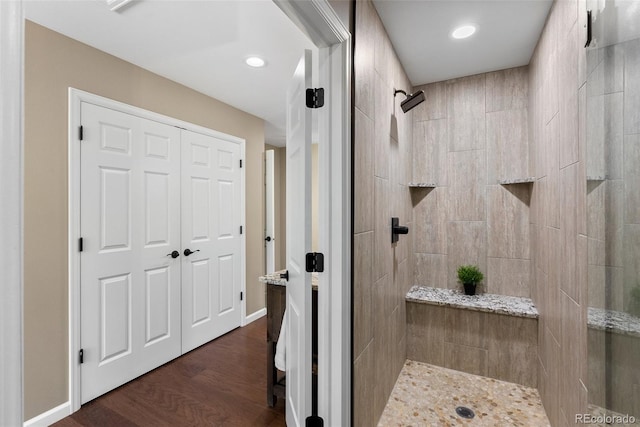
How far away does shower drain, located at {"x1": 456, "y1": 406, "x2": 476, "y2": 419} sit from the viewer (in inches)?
75.6

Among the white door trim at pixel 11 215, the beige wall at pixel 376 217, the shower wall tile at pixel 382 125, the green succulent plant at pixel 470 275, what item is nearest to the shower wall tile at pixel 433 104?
the beige wall at pixel 376 217

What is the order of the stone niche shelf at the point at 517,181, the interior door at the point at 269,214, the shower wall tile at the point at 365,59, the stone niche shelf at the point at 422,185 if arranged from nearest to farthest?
the shower wall tile at the point at 365,59 < the stone niche shelf at the point at 517,181 < the stone niche shelf at the point at 422,185 < the interior door at the point at 269,214

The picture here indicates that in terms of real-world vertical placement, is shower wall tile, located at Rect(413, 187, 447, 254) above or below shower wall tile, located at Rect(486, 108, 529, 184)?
below

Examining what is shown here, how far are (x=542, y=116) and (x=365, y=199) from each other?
138cm

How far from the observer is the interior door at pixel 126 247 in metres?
2.16

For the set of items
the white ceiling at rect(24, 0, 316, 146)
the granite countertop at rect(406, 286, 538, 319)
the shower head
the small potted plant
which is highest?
the white ceiling at rect(24, 0, 316, 146)

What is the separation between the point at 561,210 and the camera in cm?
158

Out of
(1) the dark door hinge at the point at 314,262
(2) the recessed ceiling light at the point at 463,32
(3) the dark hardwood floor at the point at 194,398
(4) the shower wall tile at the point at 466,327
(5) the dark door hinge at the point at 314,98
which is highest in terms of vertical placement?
(2) the recessed ceiling light at the point at 463,32

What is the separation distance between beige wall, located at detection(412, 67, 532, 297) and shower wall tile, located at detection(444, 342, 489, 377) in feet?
1.68

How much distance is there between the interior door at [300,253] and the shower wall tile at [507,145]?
1.86m

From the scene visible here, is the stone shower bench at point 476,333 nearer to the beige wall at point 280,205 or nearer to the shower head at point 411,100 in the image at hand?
the shower head at point 411,100

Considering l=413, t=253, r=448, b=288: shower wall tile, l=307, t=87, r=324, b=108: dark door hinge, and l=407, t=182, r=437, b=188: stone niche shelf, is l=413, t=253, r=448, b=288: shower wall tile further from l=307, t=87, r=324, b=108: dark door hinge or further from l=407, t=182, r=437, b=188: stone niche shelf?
l=307, t=87, r=324, b=108: dark door hinge

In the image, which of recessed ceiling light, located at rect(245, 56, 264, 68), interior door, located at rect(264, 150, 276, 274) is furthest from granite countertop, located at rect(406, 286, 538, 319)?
recessed ceiling light, located at rect(245, 56, 264, 68)

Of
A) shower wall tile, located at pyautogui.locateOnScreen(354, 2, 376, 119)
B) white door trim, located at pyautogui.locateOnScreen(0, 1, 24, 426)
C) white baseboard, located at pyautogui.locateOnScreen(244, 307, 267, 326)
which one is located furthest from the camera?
white baseboard, located at pyautogui.locateOnScreen(244, 307, 267, 326)
